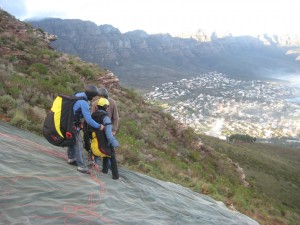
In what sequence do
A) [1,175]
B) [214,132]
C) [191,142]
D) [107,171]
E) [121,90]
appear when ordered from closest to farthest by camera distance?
[1,175] < [107,171] < [191,142] < [121,90] < [214,132]

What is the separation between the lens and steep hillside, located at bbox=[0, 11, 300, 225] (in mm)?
12148

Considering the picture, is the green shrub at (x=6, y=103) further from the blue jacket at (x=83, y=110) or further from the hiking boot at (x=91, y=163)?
the blue jacket at (x=83, y=110)

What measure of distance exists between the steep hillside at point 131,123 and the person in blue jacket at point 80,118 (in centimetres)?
319

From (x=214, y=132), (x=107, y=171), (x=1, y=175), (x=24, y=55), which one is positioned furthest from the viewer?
(x=214, y=132)

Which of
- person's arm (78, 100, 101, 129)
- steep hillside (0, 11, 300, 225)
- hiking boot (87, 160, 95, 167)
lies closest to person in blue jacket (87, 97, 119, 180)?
hiking boot (87, 160, 95, 167)

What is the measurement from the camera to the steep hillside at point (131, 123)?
12148mm

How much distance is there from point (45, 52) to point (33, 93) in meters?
11.1

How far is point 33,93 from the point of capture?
1327cm

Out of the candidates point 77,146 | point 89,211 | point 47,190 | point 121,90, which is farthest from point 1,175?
point 121,90

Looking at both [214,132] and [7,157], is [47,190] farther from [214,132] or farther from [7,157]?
[214,132]

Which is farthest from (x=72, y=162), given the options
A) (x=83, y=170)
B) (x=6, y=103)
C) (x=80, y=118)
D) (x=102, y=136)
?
(x=6, y=103)

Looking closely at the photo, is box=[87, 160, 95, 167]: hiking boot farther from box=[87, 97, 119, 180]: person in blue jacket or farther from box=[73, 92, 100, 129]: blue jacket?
box=[73, 92, 100, 129]: blue jacket

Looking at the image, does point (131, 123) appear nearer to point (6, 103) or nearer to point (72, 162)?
point (6, 103)

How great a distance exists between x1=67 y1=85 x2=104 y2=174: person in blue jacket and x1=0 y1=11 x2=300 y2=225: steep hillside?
3.19 m
